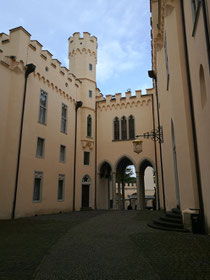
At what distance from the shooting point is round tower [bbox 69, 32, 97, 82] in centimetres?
2386

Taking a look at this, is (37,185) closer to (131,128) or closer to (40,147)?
(40,147)

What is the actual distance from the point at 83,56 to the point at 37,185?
1470cm

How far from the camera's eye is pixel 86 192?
71.8ft

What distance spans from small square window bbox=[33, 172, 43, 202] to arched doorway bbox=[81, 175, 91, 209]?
5.88 metres

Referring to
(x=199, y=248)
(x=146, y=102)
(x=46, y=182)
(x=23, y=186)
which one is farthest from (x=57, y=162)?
(x=199, y=248)

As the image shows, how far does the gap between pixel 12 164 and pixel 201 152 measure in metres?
11.0

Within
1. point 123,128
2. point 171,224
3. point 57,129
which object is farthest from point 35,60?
point 171,224

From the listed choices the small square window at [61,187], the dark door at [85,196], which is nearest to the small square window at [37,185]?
the small square window at [61,187]

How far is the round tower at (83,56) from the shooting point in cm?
2386

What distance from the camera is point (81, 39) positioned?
80.8ft

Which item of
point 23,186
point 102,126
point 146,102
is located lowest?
point 23,186

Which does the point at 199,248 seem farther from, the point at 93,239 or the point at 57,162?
the point at 57,162

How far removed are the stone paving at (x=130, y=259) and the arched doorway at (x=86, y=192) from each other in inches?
587

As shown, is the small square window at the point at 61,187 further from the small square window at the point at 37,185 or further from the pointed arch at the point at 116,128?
the pointed arch at the point at 116,128
